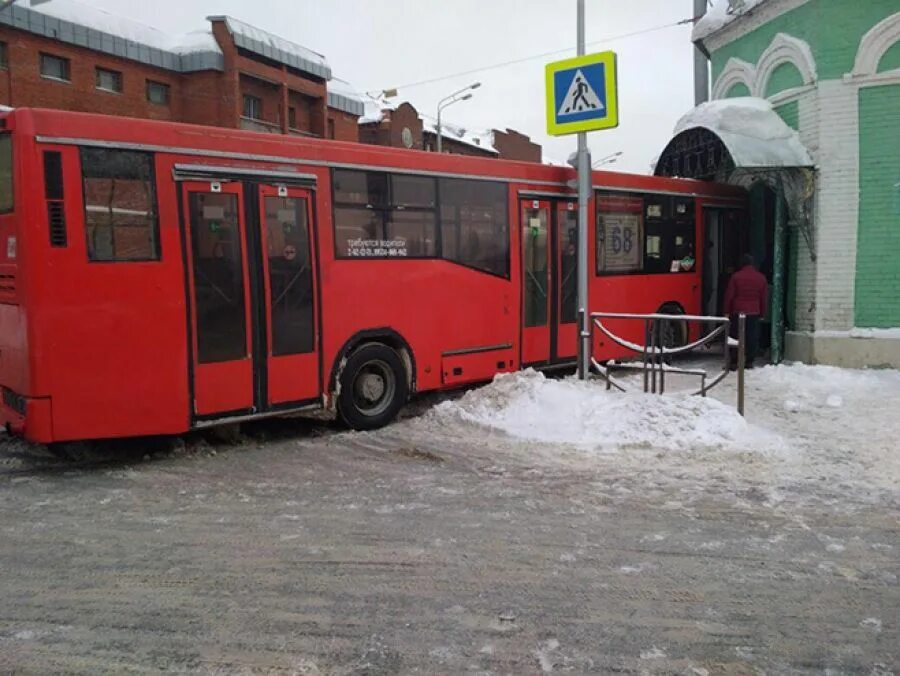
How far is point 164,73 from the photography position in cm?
3656

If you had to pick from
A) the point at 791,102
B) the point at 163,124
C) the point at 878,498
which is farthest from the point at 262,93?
the point at 878,498

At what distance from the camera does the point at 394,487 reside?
603 centimetres

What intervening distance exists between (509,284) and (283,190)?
3.38 metres

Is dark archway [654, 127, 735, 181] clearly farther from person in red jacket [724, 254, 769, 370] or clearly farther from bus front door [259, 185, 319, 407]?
bus front door [259, 185, 319, 407]

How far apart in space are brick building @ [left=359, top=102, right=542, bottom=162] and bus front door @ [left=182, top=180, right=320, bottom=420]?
4217 centimetres

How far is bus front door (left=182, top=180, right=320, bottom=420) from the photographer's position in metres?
6.81

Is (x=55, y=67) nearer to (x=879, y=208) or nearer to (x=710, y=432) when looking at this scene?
(x=879, y=208)

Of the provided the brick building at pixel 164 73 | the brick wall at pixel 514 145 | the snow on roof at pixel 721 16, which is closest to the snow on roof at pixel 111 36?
the brick building at pixel 164 73

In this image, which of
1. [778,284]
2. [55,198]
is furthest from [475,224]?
[778,284]

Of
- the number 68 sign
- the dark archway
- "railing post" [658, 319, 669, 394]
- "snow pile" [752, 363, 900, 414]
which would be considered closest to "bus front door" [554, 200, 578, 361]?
the number 68 sign

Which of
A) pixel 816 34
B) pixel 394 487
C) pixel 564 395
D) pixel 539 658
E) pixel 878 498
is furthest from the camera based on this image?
pixel 816 34

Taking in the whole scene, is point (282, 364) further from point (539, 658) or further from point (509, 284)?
point (539, 658)

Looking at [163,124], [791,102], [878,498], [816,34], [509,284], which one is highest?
[816,34]

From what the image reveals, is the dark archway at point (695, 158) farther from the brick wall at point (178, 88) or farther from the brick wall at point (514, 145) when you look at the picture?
the brick wall at point (514, 145)
